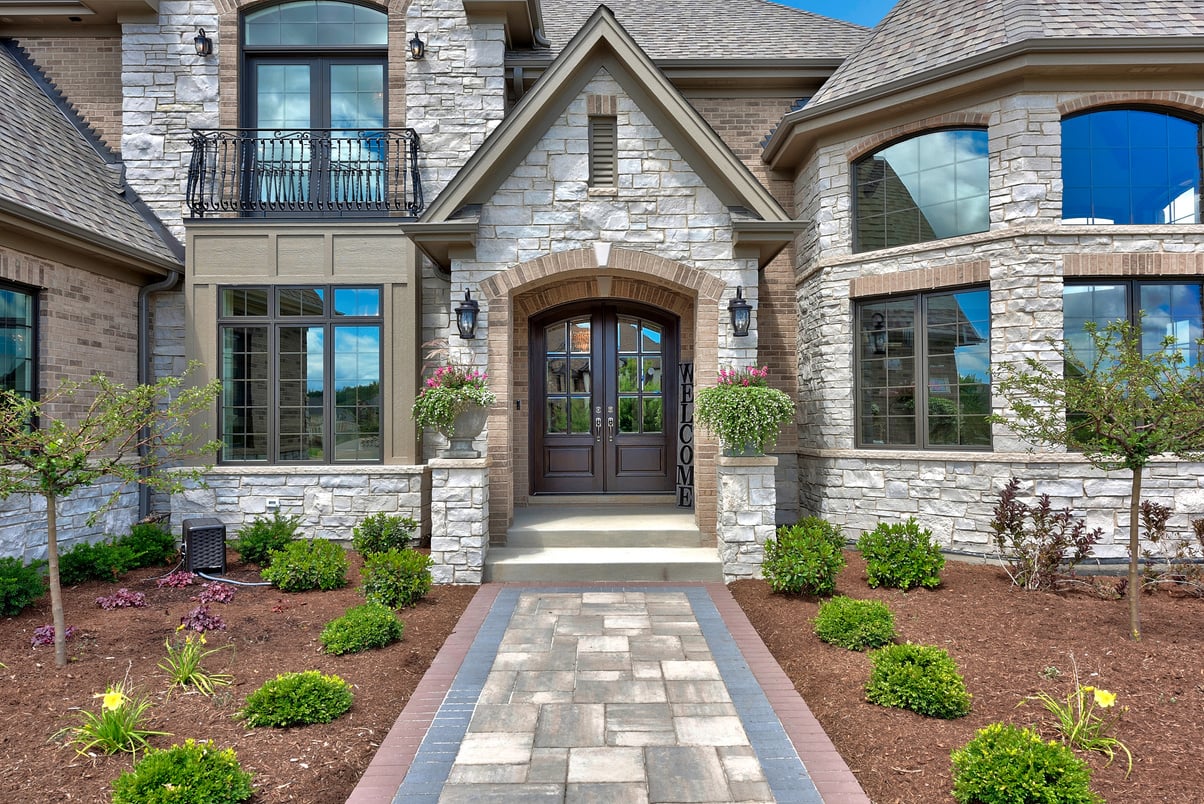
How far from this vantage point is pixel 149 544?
7.60 m

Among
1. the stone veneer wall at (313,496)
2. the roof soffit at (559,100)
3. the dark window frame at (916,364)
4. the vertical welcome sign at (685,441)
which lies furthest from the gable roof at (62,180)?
the dark window frame at (916,364)

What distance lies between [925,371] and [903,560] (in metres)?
2.63

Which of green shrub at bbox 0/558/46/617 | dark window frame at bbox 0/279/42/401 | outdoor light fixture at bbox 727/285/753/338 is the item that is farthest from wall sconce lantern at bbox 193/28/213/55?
outdoor light fixture at bbox 727/285/753/338

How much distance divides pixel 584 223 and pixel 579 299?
4.62 feet

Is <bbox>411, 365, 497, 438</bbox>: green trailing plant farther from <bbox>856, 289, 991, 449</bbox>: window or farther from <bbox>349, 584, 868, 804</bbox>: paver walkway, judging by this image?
<bbox>856, 289, 991, 449</bbox>: window

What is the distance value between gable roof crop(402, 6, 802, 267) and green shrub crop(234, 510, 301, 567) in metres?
3.67

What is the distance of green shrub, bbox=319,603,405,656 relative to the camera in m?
4.91

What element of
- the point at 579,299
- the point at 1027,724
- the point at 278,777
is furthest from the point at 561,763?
the point at 579,299

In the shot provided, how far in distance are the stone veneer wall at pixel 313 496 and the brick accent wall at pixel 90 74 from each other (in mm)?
5216

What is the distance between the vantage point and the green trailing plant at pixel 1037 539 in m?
6.28

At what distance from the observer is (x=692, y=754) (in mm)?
3508

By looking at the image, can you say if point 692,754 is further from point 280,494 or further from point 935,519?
point 280,494

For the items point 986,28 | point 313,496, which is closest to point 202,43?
point 313,496

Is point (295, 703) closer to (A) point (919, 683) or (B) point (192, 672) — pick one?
(B) point (192, 672)
